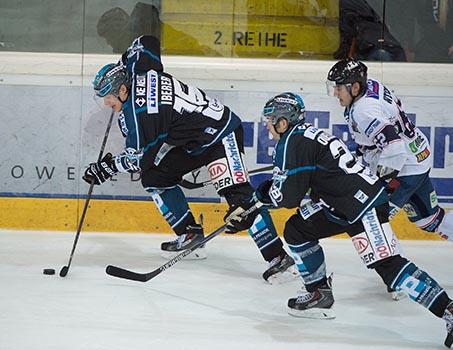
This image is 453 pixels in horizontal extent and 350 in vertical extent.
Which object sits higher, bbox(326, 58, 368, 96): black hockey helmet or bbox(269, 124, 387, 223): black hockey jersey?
bbox(326, 58, 368, 96): black hockey helmet

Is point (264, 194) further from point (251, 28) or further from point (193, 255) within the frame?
point (251, 28)

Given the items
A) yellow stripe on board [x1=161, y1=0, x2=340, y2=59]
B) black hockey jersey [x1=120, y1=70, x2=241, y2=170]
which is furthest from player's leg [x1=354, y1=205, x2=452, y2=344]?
yellow stripe on board [x1=161, y1=0, x2=340, y2=59]

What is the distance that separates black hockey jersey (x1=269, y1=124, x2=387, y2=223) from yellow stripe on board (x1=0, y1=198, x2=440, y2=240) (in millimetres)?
1864

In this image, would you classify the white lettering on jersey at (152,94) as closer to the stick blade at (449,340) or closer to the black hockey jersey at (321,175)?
the black hockey jersey at (321,175)

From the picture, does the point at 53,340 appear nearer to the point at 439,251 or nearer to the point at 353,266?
the point at 353,266

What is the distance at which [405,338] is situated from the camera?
393cm

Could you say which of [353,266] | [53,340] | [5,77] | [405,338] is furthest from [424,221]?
[5,77]

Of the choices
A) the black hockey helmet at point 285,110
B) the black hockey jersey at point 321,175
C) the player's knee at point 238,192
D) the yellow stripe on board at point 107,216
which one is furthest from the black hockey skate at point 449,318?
the yellow stripe on board at point 107,216

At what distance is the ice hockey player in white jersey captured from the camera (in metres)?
4.59

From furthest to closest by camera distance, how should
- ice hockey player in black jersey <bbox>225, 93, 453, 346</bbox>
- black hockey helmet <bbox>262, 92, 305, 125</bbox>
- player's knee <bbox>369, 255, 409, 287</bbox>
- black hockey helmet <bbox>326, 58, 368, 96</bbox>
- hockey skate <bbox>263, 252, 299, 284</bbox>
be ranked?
hockey skate <bbox>263, 252, 299, 284</bbox>
black hockey helmet <bbox>326, 58, 368, 96</bbox>
black hockey helmet <bbox>262, 92, 305, 125</bbox>
ice hockey player in black jersey <bbox>225, 93, 453, 346</bbox>
player's knee <bbox>369, 255, 409, 287</bbox>

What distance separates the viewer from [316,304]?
4180 millimetres

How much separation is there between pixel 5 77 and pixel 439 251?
254 cm

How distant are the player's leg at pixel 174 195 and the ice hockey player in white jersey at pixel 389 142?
85cm

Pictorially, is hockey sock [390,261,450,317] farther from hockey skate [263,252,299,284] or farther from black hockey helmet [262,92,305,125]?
hockey skate [263,252,299,284]
